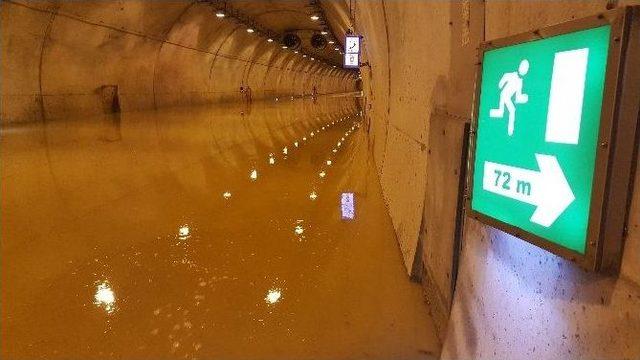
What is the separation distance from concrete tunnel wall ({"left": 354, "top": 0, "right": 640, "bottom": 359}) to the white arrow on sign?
0.61ft

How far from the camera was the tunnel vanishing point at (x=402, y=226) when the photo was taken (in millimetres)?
1499

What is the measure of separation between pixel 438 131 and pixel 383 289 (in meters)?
1.44

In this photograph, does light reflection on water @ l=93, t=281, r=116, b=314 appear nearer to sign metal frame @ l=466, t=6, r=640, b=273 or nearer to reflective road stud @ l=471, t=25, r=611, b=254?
reflective road stud @ l=471, t=25, r=611, b=254

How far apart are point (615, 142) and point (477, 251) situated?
122cm

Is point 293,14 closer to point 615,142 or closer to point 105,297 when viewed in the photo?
point 105,297

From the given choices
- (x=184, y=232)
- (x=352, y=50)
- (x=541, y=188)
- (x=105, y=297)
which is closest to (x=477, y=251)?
(x=541, y=188)

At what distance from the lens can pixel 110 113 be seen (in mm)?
20938

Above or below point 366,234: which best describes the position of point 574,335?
above

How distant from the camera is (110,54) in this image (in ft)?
65.0

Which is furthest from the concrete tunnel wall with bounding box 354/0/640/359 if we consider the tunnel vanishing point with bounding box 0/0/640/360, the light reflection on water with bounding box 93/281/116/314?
the light reflection on water with bounding box 93/281/116/314

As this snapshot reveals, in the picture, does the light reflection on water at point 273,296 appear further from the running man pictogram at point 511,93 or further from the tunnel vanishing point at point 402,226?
the running man pictogram at point 511,93

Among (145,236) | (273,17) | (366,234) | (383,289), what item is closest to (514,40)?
(383,289)

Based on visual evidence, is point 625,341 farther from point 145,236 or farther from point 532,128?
point 145,236

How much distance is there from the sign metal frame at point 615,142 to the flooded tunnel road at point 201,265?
181 cm
